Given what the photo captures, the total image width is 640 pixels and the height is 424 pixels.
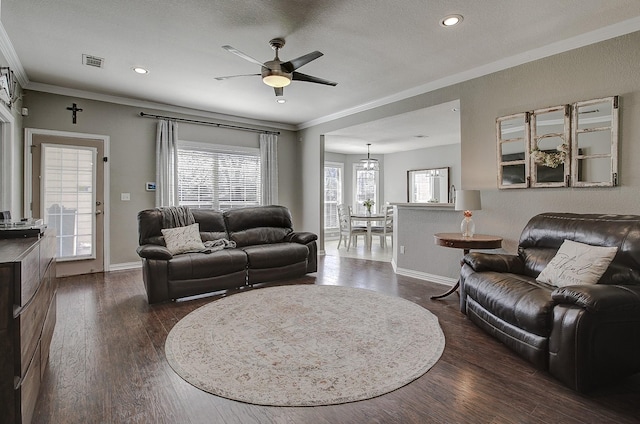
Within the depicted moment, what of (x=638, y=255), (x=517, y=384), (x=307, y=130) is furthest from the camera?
(x=307, y=130)

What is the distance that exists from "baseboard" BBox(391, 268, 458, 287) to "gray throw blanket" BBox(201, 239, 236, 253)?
2.59m

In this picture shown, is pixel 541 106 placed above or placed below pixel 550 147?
above

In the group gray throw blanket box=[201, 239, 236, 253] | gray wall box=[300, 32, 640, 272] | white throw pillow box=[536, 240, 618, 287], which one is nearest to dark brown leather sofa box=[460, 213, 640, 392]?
white throw pillow box=[536, 240, 618, 287]

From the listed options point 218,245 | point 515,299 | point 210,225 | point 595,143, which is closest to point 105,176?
point 210,225

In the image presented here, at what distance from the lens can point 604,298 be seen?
1.96 meters

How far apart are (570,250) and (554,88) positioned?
6.20ft

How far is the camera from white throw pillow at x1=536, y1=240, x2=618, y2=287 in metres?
2.48

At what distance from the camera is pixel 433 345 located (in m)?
2.61

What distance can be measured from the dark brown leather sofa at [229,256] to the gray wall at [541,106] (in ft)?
6.32

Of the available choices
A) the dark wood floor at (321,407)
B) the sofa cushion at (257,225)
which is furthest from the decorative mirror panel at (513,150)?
the sofa cushion at (257,225)

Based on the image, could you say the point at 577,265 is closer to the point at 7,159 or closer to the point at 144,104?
the point at 7,159

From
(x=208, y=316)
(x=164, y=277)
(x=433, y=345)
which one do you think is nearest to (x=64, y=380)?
(x=208, y=316)

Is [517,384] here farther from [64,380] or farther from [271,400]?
[64,380]

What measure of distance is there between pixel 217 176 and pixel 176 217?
7.19 feet
